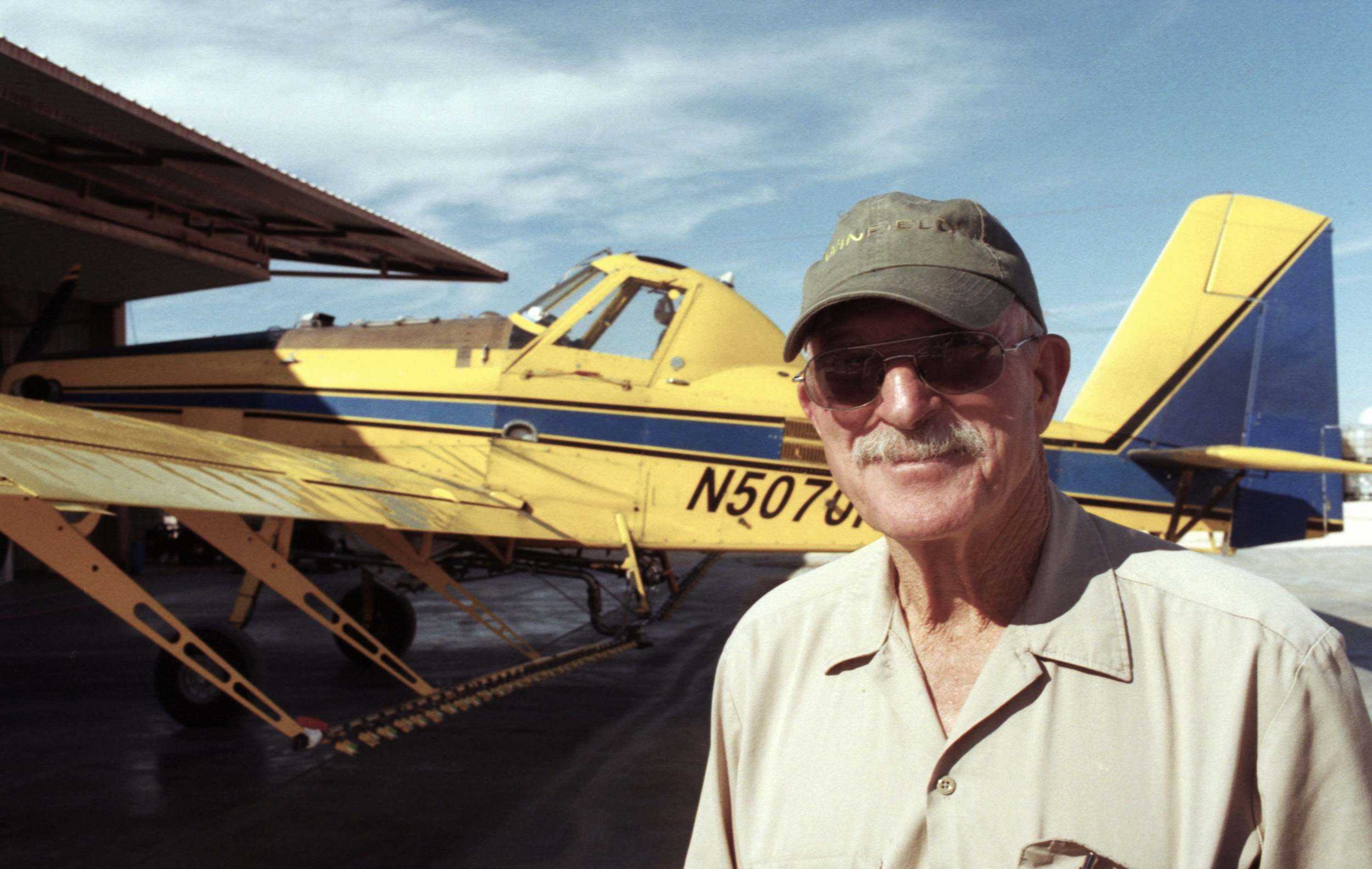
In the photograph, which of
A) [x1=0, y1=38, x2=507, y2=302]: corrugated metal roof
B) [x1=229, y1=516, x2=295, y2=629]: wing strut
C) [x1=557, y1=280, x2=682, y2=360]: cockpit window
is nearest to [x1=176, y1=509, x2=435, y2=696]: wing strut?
[x1=229, y1=516, x2=295, y2=629]: wing strut

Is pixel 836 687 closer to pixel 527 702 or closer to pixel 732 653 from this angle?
pixel 732 653

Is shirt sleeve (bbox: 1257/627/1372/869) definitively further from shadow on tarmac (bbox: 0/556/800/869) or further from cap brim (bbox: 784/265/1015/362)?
A: shadow on tarmac (bbox: 0/556/800/869)

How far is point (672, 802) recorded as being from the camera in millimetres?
4723

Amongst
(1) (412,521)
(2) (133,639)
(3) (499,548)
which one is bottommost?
(2) (133,639)

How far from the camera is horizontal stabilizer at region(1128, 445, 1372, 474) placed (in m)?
6.00

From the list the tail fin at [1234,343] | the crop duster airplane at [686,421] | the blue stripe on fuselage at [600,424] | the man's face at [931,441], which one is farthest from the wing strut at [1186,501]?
the man's face at [931,441]

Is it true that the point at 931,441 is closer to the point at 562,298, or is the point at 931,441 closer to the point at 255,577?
the point at 255,577

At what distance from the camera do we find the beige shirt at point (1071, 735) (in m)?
0.99

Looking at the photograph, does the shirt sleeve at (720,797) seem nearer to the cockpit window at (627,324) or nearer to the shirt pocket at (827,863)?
the shirt pocket at (827,863)

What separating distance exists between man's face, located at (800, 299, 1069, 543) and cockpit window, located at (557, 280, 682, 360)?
5578 millimetres

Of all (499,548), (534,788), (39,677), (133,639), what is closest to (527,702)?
(499,548)

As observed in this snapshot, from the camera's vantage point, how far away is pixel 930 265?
1220 mm

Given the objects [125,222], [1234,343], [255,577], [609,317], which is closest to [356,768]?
[255,577]

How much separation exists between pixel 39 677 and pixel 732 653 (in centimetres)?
870
